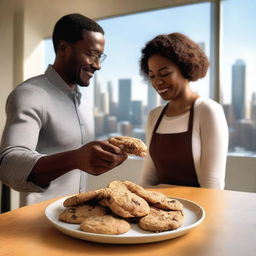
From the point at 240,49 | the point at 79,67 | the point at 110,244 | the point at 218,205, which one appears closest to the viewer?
the point at 110,244

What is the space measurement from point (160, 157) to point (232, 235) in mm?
1086

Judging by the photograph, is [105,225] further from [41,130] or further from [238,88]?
[238,88]

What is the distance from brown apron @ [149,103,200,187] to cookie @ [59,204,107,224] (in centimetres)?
103

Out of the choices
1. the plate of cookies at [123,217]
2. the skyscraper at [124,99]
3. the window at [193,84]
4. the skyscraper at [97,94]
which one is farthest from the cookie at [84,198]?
the skyscraper at [97,94]

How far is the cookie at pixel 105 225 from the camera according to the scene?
0.64 m

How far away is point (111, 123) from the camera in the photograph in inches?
126

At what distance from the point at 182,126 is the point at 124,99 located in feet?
4.50

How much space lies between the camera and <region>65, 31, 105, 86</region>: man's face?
1394mm

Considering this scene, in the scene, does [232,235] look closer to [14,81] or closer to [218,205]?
[218,205]

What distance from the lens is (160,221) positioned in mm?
677

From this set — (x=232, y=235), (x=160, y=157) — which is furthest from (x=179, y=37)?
(x=232, y=235)

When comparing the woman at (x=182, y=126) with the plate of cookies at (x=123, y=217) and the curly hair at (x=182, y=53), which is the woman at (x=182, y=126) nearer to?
the curly hair at (x=182, y=53)

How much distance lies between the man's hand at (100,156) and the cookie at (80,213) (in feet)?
0.40

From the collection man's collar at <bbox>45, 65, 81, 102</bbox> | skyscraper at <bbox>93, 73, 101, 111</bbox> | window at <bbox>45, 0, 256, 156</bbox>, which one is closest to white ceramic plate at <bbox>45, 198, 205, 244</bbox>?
man's collar at <bbox>45, 65, 81, 102</bbox>
